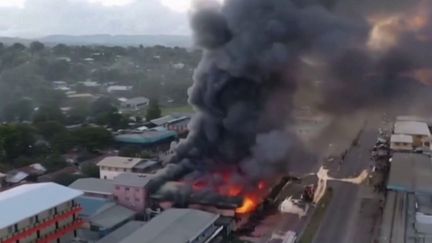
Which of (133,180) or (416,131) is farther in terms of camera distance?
(416,131)

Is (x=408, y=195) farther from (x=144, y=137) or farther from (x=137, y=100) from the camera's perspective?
(x=137, y=100)

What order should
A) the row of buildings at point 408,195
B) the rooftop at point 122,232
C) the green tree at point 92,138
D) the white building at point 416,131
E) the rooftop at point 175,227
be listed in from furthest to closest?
the green tree at point 92,138 → the white building at point 416,131 → the row of buildings at point 408,195 → the rooftop at point 122,232 → the rooftop at point 175,227

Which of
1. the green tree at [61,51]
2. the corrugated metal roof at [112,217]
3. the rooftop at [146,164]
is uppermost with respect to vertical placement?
the green tree at [61,51]

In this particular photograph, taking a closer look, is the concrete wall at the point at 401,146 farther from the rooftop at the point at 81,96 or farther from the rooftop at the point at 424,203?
the rooftop at the point at 81,96

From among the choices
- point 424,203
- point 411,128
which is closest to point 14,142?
point 424,203

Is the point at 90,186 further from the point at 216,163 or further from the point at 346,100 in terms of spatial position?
the point at 346,100

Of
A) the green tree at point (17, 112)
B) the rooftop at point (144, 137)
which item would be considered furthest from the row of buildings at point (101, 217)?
the green tree at point (17, 112)

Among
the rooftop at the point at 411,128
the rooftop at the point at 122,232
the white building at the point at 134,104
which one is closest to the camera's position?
the rooftop at the point at 122,232
